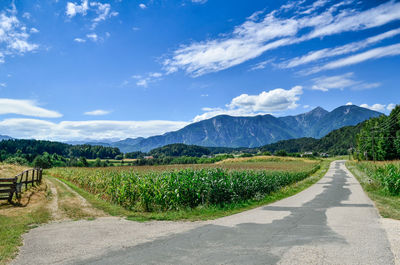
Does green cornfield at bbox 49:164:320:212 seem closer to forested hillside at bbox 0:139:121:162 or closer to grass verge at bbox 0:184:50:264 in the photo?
grass verge at bbox 0:184:50:264

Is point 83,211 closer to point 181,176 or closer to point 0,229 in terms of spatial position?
point 0,229

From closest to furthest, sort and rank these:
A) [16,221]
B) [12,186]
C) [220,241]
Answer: [220,241] < [16,221] < [12,186]

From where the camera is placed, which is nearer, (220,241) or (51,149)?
(220,241)

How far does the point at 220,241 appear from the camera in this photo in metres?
7.40

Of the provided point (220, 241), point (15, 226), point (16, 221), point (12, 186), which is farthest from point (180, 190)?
point (12, 186)

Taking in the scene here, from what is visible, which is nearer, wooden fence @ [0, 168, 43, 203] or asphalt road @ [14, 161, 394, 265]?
asphalt road @ [14, 161, 394, 265]

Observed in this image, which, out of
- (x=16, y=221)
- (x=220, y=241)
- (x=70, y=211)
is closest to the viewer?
(x=220, y=241)

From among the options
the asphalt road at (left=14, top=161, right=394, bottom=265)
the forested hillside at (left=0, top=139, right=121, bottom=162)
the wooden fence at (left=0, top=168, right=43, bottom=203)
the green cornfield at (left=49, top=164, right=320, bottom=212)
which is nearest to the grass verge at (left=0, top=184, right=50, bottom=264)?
the asphalt road at (left=14, top=161, right=394, bottom=265)

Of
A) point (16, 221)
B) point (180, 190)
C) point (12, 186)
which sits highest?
point (12, 186)

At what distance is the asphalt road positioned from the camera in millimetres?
5965

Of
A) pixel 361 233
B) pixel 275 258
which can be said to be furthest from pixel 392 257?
pixel 275 258

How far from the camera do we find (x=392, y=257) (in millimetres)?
5867

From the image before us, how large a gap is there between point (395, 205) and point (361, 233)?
7.80m

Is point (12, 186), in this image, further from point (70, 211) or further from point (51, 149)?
point (51, 149)
